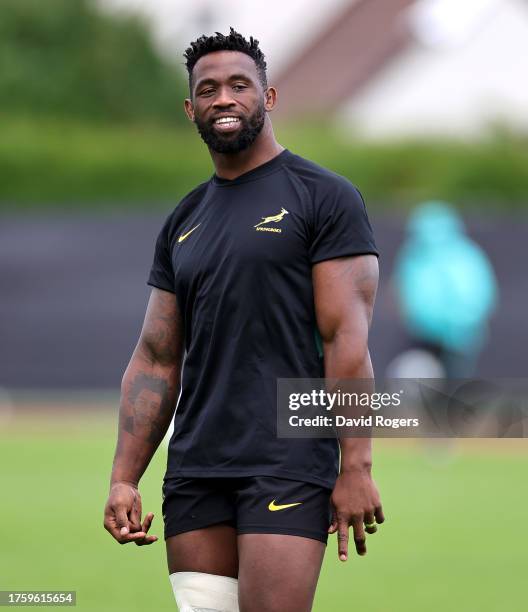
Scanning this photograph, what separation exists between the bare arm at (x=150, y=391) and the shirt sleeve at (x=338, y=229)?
27.0 inches

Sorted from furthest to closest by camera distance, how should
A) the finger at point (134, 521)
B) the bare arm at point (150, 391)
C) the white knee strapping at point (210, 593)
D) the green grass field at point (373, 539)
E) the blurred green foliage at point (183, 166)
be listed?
the blurred green foliage at point (183, 166) → the green grass field at point (373, 539) → the bare arm at point (150, 391) → the finger at point (134, 521) → the white knee strapping at point (210, 593)

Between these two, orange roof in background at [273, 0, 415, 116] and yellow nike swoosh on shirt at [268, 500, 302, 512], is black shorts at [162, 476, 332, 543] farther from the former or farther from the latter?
orange roof in background at [273, 0, 415, 116]

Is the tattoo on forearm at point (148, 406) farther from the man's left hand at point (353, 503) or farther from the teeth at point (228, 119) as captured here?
the teeth at point (228, 119)

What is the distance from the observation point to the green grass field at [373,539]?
8078mm

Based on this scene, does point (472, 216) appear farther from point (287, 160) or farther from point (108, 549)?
point (287, 160)

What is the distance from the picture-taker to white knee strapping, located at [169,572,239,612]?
4828 millimetres

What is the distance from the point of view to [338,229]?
15.8 ft

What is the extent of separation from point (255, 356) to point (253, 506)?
0.49m

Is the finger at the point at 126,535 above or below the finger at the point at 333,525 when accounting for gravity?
above

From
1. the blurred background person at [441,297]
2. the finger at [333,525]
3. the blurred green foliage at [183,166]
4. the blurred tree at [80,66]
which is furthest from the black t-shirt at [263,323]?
the blurred tree at [80,66]

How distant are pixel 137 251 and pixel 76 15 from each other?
15453 mm

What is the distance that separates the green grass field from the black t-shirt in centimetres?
304

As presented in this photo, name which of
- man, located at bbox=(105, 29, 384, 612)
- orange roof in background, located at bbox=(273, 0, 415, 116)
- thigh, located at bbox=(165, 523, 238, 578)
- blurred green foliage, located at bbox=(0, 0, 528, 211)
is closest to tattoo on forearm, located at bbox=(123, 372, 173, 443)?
man, located at bbox=(105, 29, 384, 612)

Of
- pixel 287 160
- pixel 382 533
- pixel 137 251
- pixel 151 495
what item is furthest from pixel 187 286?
pixel 137 251
